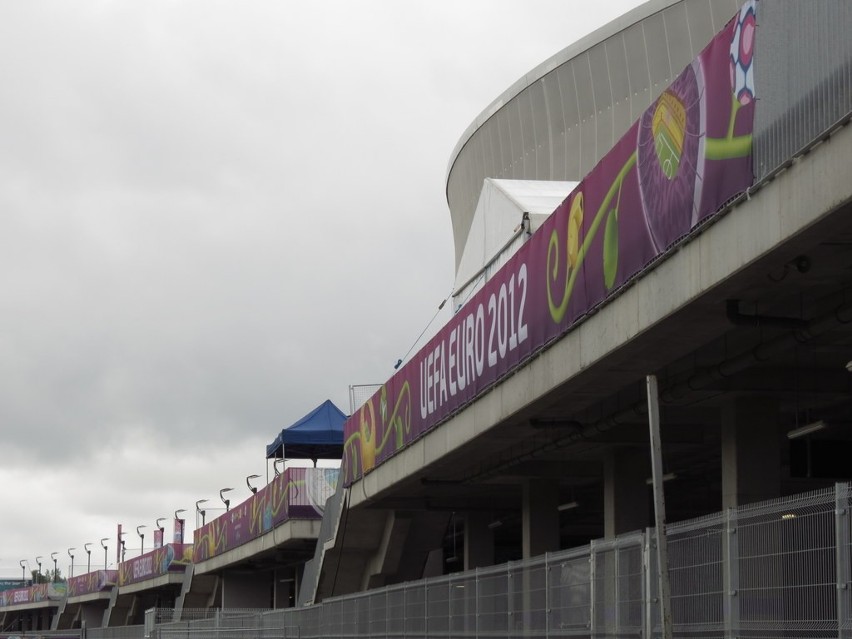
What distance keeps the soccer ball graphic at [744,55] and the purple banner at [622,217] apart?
0.04 feet

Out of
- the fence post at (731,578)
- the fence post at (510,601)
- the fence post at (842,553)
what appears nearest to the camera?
the fence post at (842,553)

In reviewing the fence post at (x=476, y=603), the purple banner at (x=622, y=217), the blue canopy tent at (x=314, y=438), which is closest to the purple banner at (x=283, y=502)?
the blue canopy tent at (x=314, y=438)

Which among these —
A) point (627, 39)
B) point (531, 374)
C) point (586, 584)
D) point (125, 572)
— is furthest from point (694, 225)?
point (125, 572)

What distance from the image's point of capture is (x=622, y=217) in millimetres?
14930

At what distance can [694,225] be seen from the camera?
13.0 metres

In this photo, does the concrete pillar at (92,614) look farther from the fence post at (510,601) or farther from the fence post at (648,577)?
the fence post at (648,577)

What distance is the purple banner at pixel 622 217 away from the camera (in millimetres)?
12297

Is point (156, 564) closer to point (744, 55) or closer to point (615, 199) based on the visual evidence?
point (615, 199)

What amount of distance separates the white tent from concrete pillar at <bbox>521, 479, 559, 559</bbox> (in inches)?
168

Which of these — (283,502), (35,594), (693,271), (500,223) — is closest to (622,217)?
(693,271)

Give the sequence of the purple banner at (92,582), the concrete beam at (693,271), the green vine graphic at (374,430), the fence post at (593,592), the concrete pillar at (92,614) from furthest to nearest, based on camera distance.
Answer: the concrete pillar at (92,614) < the purple banner at (92,582) < the green vine graphic at (374,430) < the fence post at (593,592) < the concrete beam at (693,271)

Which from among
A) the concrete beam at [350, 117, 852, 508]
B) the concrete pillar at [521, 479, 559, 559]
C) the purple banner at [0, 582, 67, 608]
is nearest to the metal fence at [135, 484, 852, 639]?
the concrete beam at [350, 117, 852, 508]

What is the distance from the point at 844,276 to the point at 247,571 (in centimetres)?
5575

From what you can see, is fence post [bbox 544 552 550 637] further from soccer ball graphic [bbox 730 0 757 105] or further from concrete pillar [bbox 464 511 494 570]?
concrete pillar [bbox 464 511 494 570]
